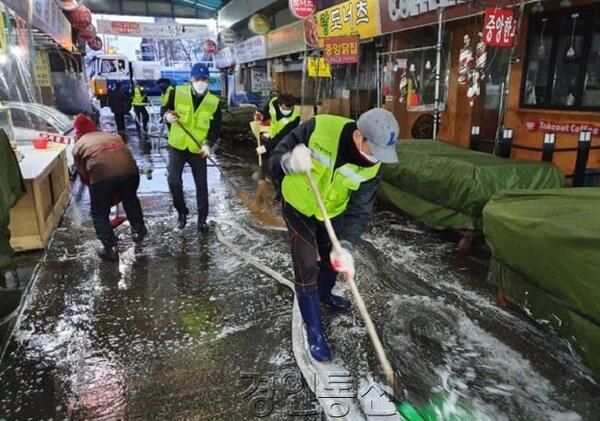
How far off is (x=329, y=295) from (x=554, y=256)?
1.56 metres

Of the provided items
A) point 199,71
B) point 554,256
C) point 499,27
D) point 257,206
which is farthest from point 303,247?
point 499,27

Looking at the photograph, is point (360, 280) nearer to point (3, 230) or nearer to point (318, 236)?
point (318, 236)

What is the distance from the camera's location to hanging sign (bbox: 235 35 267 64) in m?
17.8

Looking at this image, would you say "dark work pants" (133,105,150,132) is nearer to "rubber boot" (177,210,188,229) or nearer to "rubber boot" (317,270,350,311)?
"rubber boot" (177,210,188,229)

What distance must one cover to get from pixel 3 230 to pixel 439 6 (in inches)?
254

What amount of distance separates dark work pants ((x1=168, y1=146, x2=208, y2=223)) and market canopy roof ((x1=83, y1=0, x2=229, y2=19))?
2457cm

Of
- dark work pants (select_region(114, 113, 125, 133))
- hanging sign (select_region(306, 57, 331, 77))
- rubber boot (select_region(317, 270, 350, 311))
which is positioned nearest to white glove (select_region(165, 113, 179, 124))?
rubber boot (select_region(317, 270, 350, 311))

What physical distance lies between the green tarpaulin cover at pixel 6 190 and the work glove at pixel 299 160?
241cm

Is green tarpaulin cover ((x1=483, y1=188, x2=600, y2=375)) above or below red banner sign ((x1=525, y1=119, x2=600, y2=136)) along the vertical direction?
below

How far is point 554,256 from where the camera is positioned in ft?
8.42

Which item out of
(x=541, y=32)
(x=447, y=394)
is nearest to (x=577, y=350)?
(x=447, y=394)

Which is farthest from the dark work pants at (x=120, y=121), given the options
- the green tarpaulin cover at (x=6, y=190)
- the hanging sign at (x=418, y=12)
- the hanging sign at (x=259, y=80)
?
the green tarpaulin cover at (x=6, y=190)

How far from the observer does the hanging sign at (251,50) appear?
17.8 meters

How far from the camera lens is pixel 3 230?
353 centimetres
